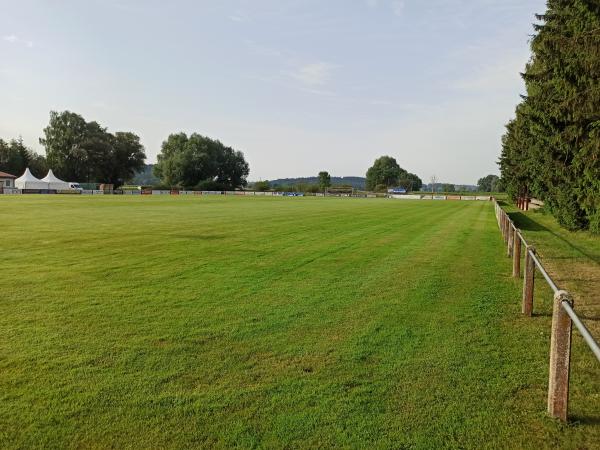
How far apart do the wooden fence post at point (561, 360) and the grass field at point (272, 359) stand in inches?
6.1

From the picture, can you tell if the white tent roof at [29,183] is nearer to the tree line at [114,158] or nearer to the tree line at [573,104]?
the tree line at [114,158]

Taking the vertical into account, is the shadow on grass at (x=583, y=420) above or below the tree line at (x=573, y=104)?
below

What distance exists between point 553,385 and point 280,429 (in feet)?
8.10

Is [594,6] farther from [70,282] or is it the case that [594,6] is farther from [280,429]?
[70,282]

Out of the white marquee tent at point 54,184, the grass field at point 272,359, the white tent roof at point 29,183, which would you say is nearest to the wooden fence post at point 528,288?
the grass field at point 272,359

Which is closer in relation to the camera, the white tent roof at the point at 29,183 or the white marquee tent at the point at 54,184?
the white tent roof at the point at 29,183

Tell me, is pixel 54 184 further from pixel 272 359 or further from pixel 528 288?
pixel 528 288

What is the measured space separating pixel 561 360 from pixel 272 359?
2912 millimetres

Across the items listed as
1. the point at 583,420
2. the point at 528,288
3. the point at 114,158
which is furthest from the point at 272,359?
the point at 114,158

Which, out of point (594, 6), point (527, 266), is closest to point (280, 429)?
point (527, 266)

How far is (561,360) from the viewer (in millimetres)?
3881

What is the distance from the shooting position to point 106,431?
3.61 m

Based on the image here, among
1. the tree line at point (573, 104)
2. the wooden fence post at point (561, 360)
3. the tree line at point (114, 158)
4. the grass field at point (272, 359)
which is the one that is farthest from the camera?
the tree line at point (114, 158)

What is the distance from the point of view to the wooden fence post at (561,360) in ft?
12.7
